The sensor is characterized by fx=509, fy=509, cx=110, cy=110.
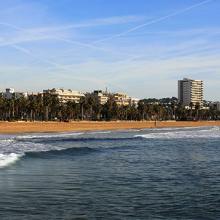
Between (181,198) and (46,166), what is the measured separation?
31.5 feet

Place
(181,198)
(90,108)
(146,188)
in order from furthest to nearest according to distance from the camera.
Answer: (90,108), (146,188), (181,198)

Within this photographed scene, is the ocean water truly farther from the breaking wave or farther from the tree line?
the tree line

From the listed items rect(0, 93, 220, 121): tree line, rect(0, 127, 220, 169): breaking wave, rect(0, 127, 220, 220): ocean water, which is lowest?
rect(0, 127, 220, 169): breaking wave

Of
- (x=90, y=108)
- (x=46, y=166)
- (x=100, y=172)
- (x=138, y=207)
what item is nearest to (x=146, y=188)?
(x=138, y=207)

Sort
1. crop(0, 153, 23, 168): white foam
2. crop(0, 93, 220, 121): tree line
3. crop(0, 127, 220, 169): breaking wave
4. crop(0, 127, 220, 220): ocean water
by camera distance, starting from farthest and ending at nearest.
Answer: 1. crop(0, 93, 220, 121): tree line
2. crop(0, 127, 220, 169): breaking wave
3. crop(0, 153, 23, 168): white foam
4. crop(0, 127, 220, 220): ocean water

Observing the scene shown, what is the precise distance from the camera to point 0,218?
10688 millimetres

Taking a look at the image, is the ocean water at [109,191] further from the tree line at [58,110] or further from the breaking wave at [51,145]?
the tree line at [58,110]

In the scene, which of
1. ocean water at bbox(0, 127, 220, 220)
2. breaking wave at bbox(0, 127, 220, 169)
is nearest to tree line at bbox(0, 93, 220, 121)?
breaking wave at bbox(0, 127, 220, 169)

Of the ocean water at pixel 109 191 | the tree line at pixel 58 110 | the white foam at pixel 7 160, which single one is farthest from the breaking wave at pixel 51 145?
the tree line at pixel 58 110

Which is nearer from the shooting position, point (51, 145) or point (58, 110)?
point (51, 145)

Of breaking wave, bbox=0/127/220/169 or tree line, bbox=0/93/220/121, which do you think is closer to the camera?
breaking wave, bbox=0/127/220/169

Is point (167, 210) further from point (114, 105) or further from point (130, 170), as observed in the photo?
point (114, 105)

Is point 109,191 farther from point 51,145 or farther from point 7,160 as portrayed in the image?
point 51,145

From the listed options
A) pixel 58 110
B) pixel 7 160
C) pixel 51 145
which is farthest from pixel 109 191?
pixel 58 110
